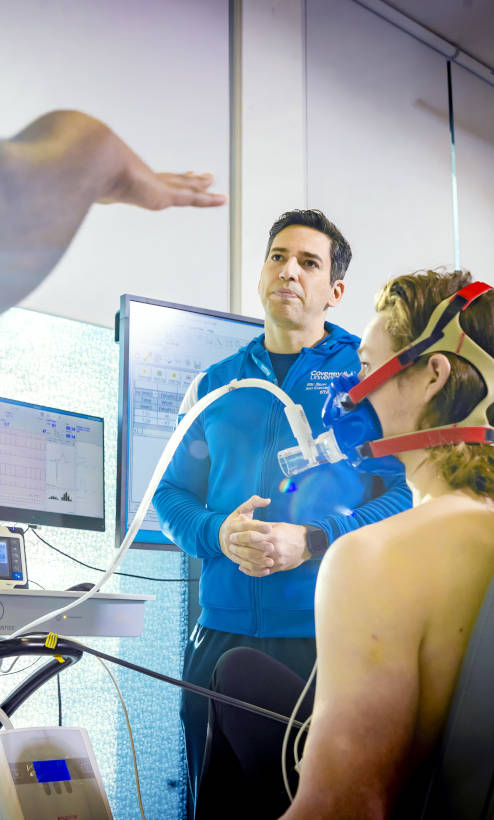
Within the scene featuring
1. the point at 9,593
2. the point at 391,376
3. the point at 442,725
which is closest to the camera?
the point at 442,725

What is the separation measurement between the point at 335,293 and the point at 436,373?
A: 2.66 feet

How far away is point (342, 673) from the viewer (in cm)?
94

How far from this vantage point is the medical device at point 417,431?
1159mm

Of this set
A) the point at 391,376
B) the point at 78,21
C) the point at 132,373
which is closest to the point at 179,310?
the point at 132,373

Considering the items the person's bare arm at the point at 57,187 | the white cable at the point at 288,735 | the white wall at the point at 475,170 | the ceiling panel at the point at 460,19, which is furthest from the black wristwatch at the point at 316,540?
the ceiling panel at the point at 460,19

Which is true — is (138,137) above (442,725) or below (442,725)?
above

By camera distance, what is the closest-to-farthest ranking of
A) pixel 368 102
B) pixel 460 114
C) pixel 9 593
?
1. pixel 9 593
2. pixel 368 102
3. pixel 460 114

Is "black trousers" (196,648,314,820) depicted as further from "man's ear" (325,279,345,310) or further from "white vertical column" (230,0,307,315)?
"white vertical column" (230,0,307,315)

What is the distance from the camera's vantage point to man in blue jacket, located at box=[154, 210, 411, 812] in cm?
158

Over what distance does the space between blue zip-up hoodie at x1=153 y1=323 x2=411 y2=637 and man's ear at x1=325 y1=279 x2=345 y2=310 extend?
0.32 feet

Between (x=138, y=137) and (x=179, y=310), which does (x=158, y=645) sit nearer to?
(x=179, y=310)

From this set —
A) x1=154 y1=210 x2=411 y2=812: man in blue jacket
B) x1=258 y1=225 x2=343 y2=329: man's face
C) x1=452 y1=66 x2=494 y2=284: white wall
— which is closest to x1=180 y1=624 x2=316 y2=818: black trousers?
x1=154 y1=210 x2=411 y2=812: man in blue jacket

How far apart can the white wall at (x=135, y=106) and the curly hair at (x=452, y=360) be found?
2.80ft

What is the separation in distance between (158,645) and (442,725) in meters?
1.25
